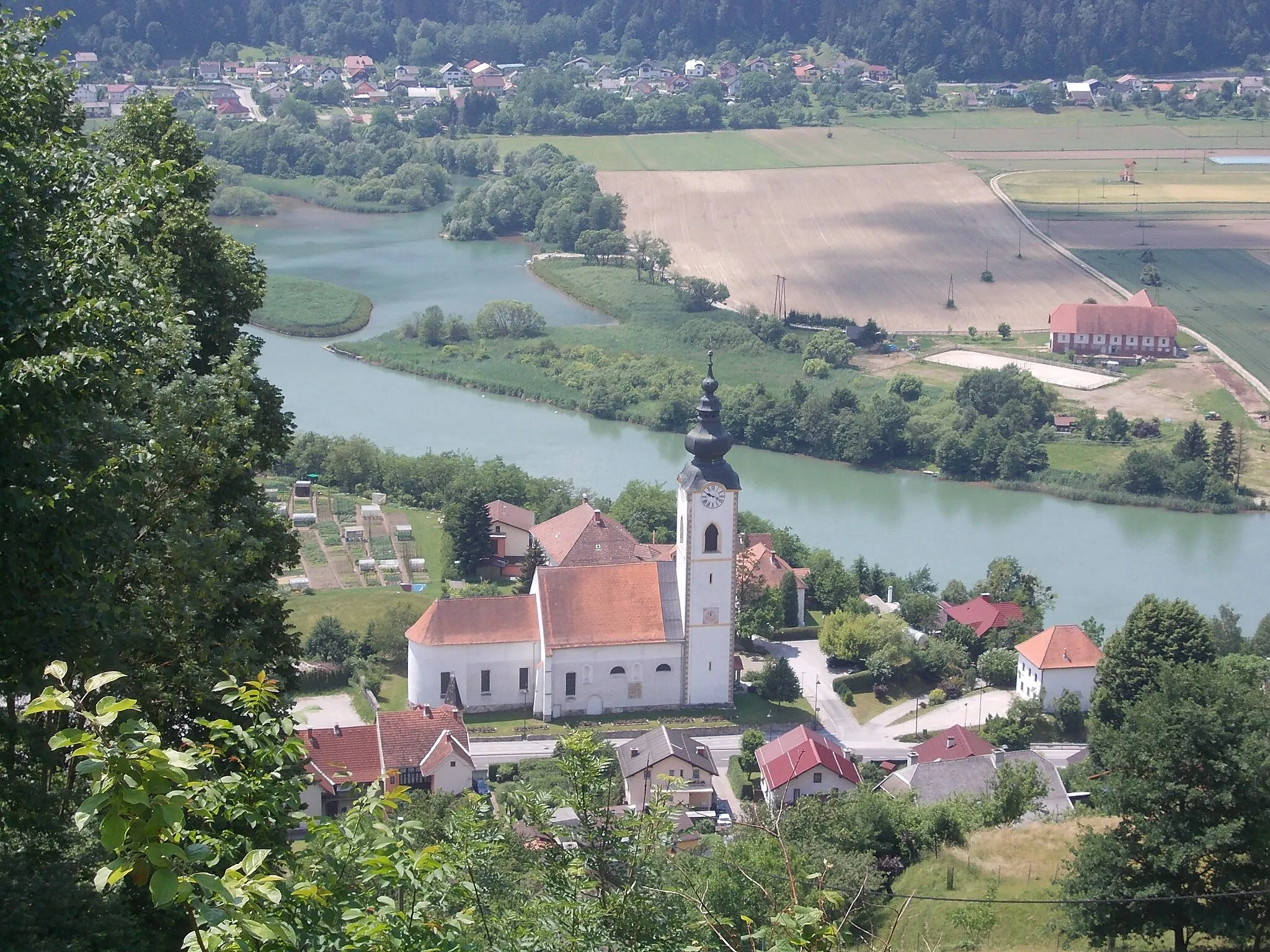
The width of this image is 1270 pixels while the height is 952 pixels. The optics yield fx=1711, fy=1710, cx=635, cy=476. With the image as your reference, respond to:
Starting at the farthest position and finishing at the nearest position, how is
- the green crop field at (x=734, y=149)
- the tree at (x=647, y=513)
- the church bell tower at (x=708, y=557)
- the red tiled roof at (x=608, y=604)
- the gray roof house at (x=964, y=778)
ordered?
the green crop field at (x=734, y=149) → the tree at (x=647, y=513) → the red tiled roof at (x=608, y=604) → the church bell tower at (x=708, y=557) → the gray roof house at (x=964, y=778)

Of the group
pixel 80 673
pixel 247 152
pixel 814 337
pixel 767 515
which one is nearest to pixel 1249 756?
pixel 80 673

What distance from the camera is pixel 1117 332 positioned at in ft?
145

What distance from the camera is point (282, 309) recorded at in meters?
46.5

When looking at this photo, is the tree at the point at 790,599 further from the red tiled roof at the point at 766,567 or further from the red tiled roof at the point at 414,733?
the red tiled roof at the point at 414,733

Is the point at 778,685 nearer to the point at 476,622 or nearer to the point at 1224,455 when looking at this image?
the point at 476,622

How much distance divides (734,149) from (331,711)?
51.1m

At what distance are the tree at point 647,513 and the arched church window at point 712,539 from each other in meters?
4.78

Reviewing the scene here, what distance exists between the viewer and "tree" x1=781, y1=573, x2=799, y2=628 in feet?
85.7

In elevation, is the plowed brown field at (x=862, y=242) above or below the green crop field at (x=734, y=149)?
below

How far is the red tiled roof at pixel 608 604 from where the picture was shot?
2330 centimetres

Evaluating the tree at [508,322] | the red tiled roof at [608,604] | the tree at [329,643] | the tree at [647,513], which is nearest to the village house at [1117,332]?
the tree at [508,322]

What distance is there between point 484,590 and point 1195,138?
54.7 metres

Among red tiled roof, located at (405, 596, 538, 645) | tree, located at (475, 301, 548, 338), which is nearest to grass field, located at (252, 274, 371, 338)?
tree, located at (475, 301, 548, 338)

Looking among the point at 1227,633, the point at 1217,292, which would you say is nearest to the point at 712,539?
the point at 1227,633
